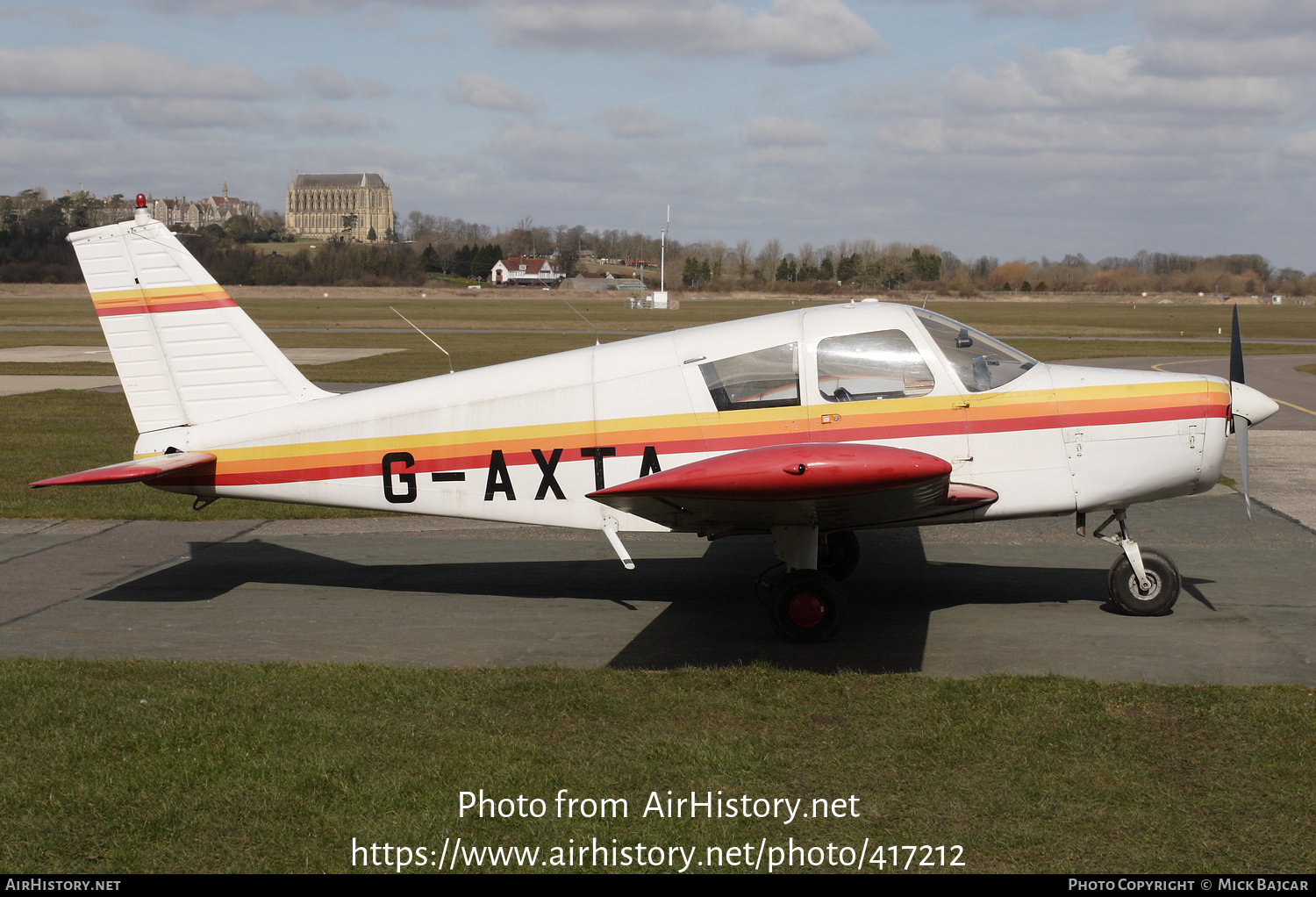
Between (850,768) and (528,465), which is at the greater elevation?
(528,465)

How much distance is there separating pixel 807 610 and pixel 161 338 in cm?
575

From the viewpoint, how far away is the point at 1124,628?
7863mm

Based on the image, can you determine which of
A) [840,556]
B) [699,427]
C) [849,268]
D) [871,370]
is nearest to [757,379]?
[699,427]

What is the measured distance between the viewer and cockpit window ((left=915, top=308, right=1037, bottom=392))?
7738 millimetres

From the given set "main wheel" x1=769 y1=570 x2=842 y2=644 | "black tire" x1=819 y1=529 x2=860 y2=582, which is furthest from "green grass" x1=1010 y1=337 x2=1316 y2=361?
"main wheel" x1=769 y1=570 x2=842 y2=644

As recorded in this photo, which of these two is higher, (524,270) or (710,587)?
(524,270)

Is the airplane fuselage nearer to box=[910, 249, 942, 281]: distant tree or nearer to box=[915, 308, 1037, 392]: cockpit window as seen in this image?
box=[915, 308, 1037, 392]: cockpit window

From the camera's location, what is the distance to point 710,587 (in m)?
9.31

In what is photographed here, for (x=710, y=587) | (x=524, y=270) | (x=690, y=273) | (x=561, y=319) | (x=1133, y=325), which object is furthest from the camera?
(x=690, y=273)

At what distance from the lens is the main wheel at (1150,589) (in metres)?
8.11

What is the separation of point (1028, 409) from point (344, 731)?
16.6ft

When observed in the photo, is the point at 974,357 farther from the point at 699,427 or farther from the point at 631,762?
the point at 631,762
